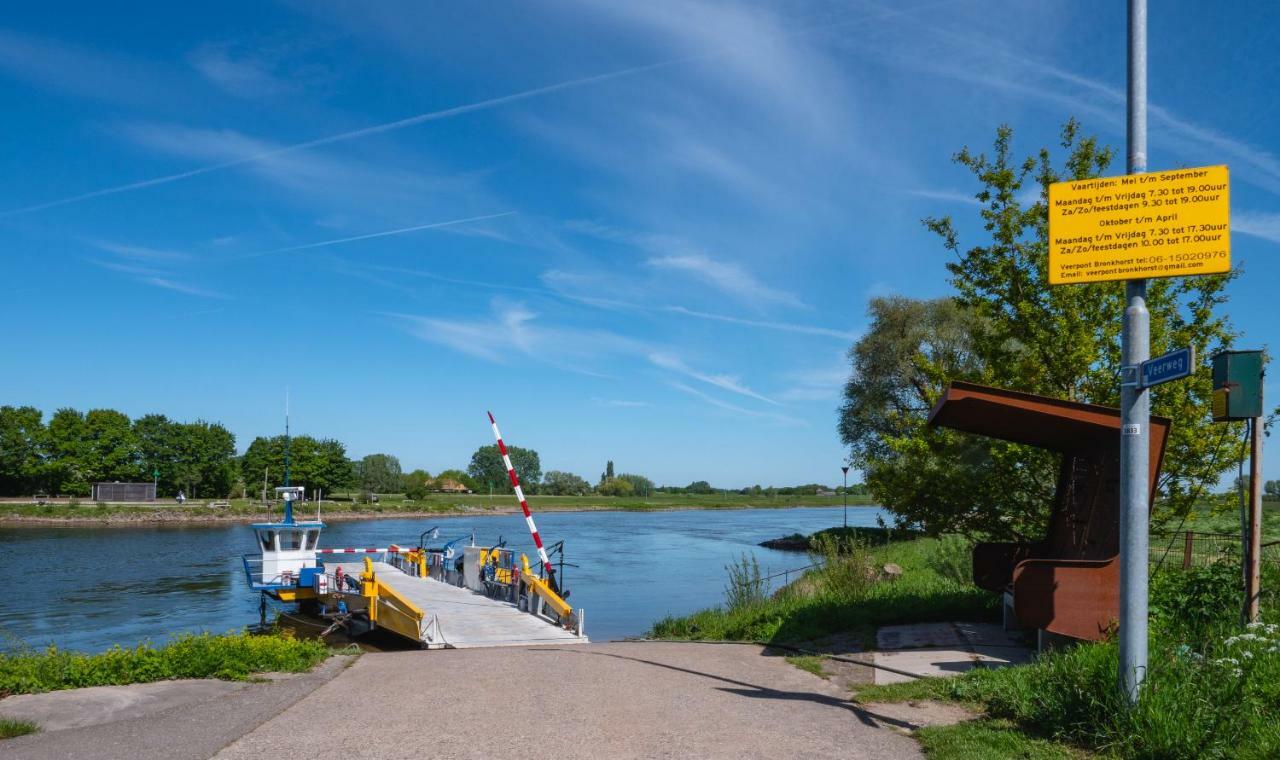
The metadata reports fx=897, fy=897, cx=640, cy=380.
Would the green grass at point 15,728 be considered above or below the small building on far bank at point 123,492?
above

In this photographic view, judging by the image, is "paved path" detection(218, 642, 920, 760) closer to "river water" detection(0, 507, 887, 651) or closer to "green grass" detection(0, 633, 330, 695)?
"green grass" detection(0, 633, 330, 695)

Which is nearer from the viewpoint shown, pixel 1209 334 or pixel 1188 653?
pixel 1188 653

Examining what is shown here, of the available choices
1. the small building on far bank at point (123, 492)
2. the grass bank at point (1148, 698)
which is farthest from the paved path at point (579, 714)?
the small building on far bank at point (123, 492)

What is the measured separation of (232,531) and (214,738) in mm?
68478

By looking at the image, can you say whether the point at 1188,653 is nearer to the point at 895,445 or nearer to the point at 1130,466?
the point at 1130,466

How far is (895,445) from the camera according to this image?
1347 centimetres

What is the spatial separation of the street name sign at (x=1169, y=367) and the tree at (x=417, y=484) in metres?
123

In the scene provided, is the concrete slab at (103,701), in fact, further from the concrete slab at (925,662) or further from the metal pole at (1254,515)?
the metal pole at (1254,515)

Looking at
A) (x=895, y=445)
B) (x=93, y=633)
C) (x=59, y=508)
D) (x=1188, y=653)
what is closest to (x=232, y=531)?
(x=59, y=508)

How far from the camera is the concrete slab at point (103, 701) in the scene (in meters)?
7.34

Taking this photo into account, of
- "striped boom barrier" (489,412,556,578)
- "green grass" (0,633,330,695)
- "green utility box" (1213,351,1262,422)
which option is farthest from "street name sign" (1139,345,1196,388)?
"striped boom barrier" (489,412,556,578)

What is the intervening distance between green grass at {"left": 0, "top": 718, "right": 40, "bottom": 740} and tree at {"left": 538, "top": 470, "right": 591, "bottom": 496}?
567 feet

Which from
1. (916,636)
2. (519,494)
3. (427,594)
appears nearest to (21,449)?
(427,594)

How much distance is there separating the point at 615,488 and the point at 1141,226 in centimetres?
18079
